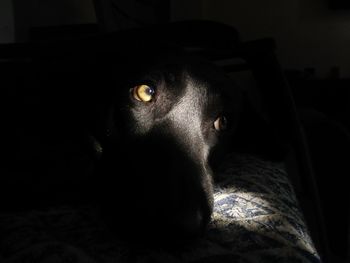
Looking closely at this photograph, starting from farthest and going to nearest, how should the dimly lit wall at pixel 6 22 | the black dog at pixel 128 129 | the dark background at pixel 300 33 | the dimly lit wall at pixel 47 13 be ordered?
the dimly lit wall at pixel 47 13, the dimly lit wall at pixel 6 22, the dark background at pixel 300 33, the black dog at pixel 128 129

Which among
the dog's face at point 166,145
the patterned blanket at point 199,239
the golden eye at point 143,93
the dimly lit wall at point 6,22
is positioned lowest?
the patterned blanket at point 199,239

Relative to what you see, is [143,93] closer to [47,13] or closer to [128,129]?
[128,129]

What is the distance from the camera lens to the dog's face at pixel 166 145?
0.59m

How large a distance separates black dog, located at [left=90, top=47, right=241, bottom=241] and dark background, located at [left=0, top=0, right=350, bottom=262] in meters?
0.56

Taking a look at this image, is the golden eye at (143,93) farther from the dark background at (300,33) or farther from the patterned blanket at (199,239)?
the dark background at (300,33)

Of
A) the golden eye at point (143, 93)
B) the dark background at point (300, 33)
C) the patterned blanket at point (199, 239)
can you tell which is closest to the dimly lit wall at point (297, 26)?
the dark background at point (300, 33)

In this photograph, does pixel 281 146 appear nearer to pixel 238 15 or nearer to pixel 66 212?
pixel 66 212

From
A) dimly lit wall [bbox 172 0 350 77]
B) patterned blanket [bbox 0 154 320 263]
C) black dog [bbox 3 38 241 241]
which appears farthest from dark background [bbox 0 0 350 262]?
patterned blanket [bbox 0 154 320 263]

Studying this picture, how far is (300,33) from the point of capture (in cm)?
353

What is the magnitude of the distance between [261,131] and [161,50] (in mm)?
392

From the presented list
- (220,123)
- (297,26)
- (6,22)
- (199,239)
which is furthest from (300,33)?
(199,239)

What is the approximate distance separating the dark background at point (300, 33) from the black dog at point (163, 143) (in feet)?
1.84

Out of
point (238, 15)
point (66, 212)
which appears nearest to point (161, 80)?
point (66, 212)

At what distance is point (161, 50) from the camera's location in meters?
0.81
